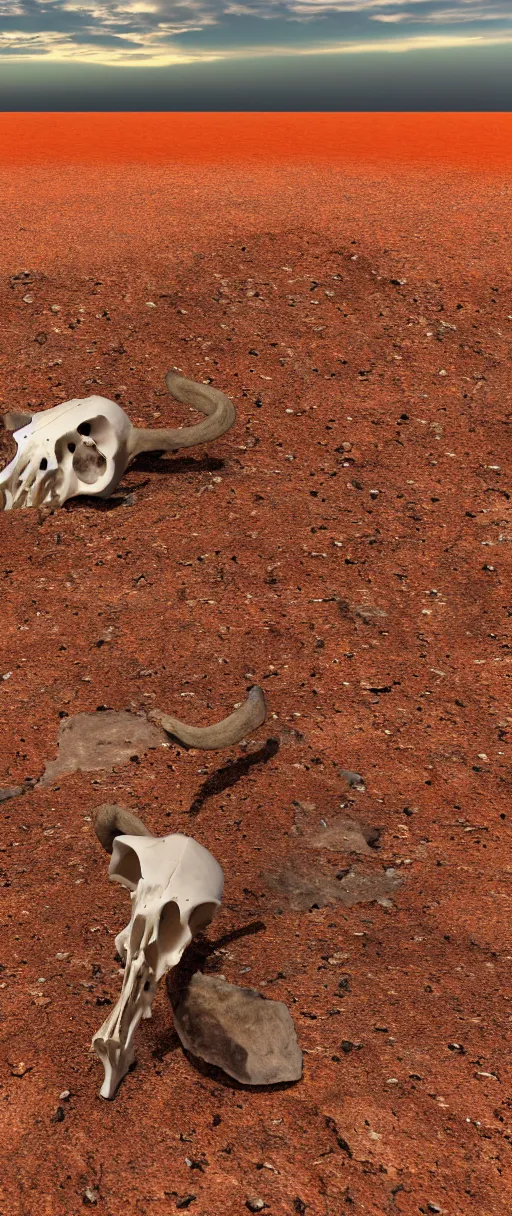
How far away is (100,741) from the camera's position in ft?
18.8

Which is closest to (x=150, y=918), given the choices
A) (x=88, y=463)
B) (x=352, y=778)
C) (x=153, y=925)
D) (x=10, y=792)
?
(x=153, y=925)

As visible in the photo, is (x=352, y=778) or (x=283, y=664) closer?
(x=352, y=778)

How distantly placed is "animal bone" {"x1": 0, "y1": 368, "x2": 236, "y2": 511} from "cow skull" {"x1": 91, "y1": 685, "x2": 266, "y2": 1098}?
434 cm

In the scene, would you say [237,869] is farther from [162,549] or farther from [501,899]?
[162,549]

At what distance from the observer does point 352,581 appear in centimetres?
739

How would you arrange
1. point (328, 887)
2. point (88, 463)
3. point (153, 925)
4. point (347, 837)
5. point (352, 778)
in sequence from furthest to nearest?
point (88, 463) → point (352, 778) → point (347, 837) → point (328, 887) → point (153, 925)

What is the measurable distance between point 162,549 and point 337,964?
4.12 metres

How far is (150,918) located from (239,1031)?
0.55 m

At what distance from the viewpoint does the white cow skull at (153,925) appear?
3564 mm

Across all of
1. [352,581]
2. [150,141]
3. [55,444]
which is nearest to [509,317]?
[352,581]

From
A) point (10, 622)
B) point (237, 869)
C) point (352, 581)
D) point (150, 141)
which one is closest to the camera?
point (237, 869)

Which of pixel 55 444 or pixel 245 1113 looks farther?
pixel 55 444

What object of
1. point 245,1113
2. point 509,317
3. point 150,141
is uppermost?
point 150,141

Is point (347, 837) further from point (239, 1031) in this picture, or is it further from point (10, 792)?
point (10, 792)
